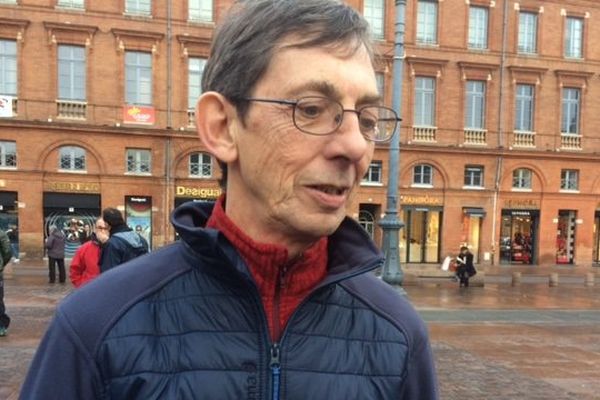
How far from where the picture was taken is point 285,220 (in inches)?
56.3

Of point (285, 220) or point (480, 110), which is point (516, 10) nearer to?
point (480, 110)

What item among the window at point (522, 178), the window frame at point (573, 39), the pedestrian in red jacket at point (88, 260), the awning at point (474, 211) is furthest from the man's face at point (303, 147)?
the window frame at point (573, 39)

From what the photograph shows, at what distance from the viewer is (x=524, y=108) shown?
102 ft

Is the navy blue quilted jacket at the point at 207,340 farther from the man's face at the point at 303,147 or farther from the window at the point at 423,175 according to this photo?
the window at the point at 423,175

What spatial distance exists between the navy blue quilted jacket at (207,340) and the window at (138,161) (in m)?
26.4

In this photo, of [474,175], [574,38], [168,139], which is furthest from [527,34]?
[168,139]

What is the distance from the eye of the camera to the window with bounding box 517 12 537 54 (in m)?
30.9

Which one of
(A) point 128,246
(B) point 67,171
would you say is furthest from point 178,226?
(B) point 67,171

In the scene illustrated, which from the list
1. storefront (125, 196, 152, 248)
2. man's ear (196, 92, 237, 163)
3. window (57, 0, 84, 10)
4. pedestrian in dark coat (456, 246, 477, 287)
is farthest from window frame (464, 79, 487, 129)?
man's ear (196, 92, 237, 163)

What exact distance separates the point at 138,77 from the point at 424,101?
15.2 meters

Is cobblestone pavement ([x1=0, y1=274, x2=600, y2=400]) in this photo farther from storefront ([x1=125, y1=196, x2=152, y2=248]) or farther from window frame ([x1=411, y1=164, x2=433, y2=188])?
window frame ([x1=411, y1=164, x2=433, y2=188])

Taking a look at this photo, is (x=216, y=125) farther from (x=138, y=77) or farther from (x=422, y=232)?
(x=422, y=232)

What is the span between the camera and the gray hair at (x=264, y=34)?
1394mm

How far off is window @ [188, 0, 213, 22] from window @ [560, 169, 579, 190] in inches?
856
